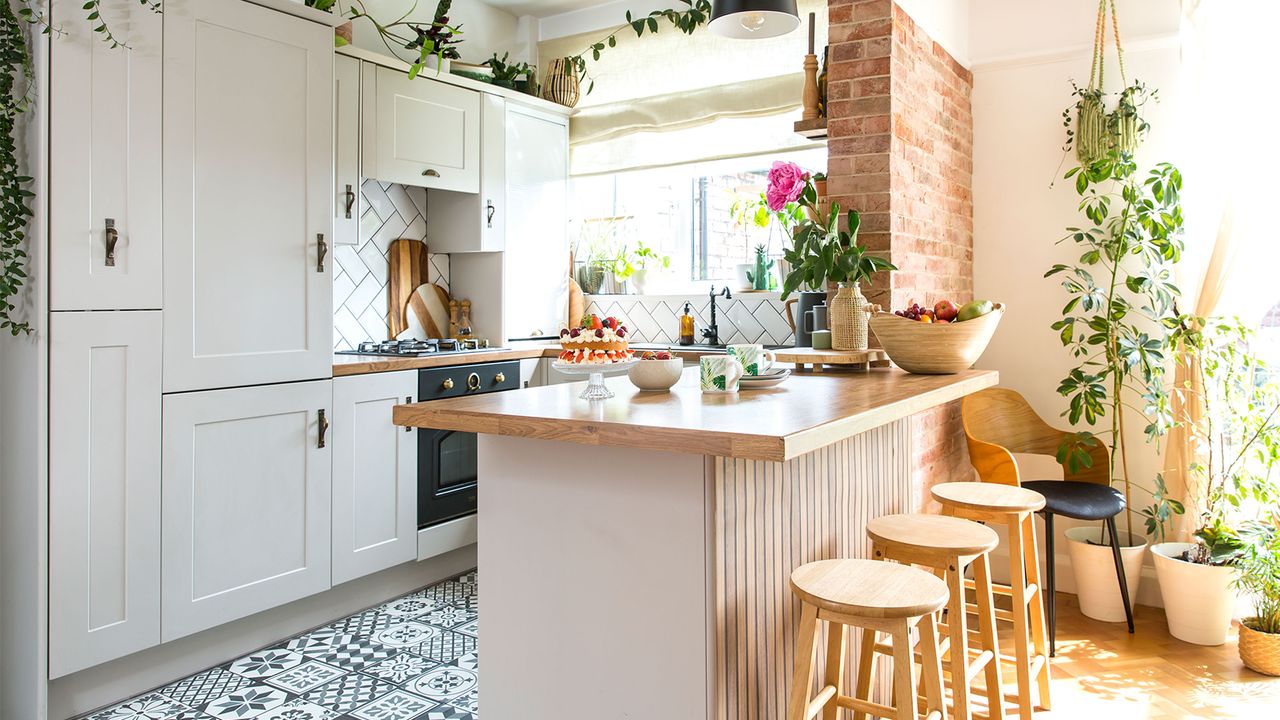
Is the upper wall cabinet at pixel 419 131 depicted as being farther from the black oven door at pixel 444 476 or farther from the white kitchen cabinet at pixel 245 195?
the black oven door at pixel 444 476

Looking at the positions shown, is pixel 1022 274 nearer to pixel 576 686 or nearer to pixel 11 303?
pixel 576 686

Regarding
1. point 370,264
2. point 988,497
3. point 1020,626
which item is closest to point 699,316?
point 370,264

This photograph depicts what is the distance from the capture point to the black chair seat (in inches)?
127

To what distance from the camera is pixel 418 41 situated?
4.30m

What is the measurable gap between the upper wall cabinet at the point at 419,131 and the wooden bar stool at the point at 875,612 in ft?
9.42

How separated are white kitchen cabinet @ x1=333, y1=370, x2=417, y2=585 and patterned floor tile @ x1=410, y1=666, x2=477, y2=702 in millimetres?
694

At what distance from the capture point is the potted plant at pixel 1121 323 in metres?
3.43

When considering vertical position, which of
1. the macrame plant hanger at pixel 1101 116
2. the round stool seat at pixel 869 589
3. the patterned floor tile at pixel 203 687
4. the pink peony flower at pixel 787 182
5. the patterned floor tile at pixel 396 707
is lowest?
the patterned floor tile at pixel 203 687

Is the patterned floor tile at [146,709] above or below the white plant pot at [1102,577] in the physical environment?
below

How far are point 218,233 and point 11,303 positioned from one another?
0.64 m

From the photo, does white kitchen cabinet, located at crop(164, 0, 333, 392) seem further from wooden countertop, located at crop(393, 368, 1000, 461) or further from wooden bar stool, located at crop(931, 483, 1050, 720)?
wooden bar stool, located at crop(931, 483, 1050, 720)

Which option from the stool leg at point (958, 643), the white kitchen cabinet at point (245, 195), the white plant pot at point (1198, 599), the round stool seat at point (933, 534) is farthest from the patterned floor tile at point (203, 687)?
the white plant pot at point (1198, 599)

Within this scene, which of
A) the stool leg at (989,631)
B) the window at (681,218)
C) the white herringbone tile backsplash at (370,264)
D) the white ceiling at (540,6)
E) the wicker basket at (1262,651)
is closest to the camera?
the stool leg at (989,631)

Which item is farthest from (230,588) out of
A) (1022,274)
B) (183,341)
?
(1022,274)
